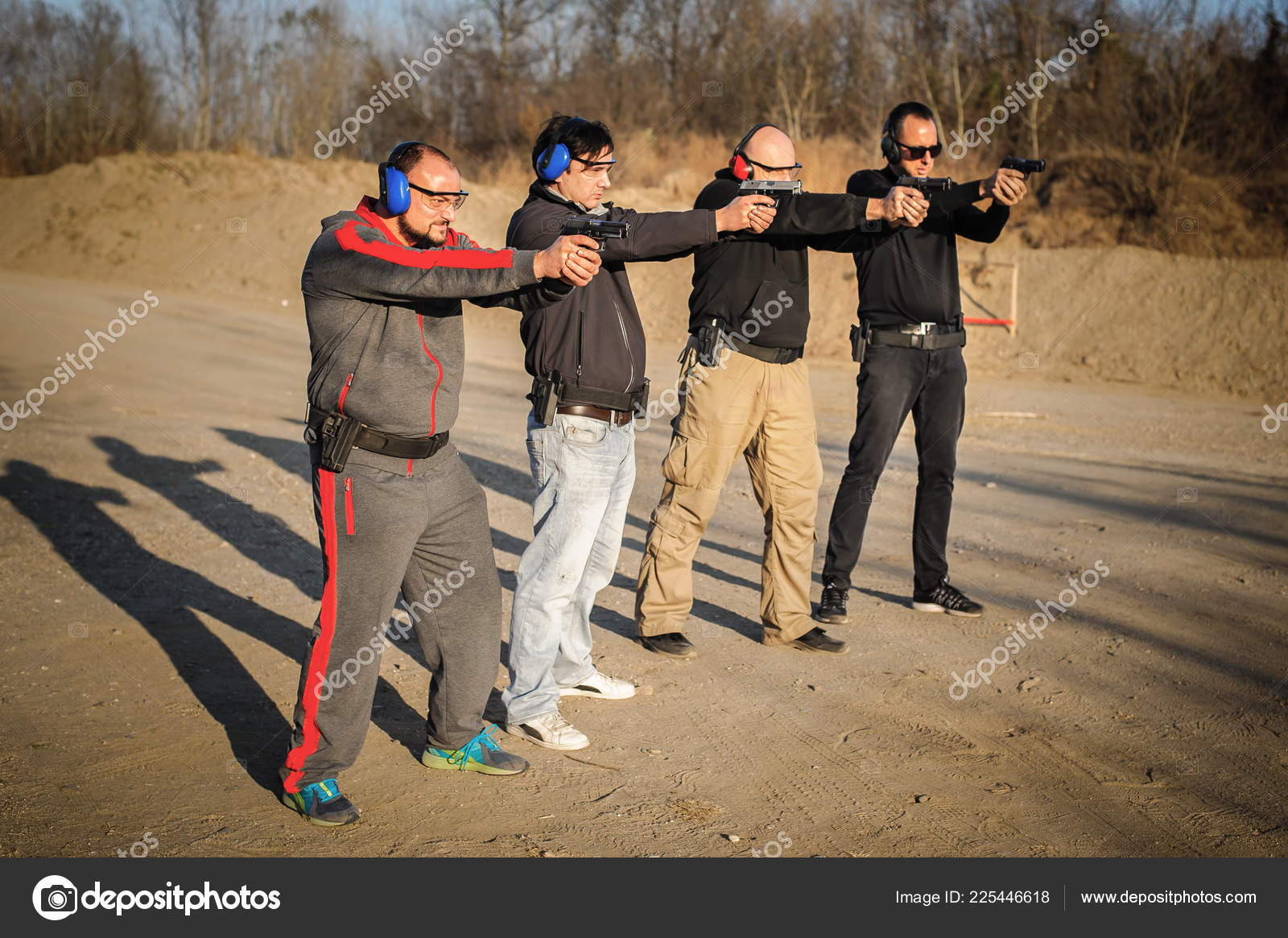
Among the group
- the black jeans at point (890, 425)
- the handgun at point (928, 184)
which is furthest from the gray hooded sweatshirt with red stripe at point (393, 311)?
the black jeans at point (890, 425)

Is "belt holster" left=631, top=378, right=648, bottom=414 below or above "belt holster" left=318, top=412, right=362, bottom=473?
above

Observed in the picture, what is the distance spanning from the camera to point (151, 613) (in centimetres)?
600

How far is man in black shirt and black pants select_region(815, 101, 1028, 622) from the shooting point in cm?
602

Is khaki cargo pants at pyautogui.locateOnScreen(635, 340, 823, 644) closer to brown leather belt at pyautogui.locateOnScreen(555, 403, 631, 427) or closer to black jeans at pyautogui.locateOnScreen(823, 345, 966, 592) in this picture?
black jeans at pyautogui.locateOnScreen(823, 345, 966, 592)

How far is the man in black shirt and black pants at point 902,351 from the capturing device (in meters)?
6.02

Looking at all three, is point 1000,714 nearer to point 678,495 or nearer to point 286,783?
point 678,495

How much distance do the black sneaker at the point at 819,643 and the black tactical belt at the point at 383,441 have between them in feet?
8.64

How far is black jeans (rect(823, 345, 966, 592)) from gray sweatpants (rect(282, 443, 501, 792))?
2759 millimetres

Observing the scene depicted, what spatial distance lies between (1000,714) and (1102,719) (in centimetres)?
45

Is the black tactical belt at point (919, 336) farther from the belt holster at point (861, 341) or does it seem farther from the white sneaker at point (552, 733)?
the white sneaker at point (552, 733)

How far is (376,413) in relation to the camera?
368 cm

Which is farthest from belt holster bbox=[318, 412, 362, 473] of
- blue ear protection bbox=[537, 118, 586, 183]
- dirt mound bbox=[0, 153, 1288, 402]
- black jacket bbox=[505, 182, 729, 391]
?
dirt mound bbox=[0, 153, 1288, 402]

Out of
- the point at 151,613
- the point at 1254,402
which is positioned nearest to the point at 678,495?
the point at 151,613
